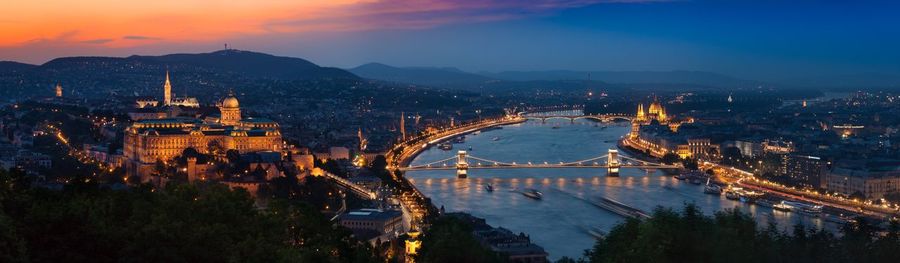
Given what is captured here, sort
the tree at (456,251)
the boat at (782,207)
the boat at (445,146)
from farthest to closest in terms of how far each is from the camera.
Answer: the boat at (445,146), the boat at (782,207), the tree at (456,251)

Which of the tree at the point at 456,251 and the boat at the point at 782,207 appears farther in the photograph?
the boat at the point at 782,207

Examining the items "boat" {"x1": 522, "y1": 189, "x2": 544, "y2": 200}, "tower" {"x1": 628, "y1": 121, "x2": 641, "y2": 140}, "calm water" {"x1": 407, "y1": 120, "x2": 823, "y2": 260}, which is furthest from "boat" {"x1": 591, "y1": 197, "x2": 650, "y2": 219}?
"tower" {"x1": 628, "y1": 121, "x2": 641, "y2": 140}

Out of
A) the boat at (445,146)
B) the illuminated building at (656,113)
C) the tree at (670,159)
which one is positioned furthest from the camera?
the illuminated building at (656,113)

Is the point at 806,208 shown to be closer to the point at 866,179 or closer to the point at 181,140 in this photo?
the point at 866,179

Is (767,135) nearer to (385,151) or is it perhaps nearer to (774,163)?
(774,163)

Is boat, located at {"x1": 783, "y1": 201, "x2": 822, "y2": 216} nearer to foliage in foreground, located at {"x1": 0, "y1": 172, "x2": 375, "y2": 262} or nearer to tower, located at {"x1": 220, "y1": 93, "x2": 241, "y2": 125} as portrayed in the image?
foliage in foreground, located at {"x1": 0, "y1": 172, "x2": 375, "y2": 262}

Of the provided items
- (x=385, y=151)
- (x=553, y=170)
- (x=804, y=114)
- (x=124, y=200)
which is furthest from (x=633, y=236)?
(x=804, y=114)

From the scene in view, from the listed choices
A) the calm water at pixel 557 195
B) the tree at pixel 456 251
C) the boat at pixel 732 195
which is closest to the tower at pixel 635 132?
the calm water at pixel 557 195

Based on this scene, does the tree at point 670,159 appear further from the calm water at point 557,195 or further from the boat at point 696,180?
the boat at point 696,180
